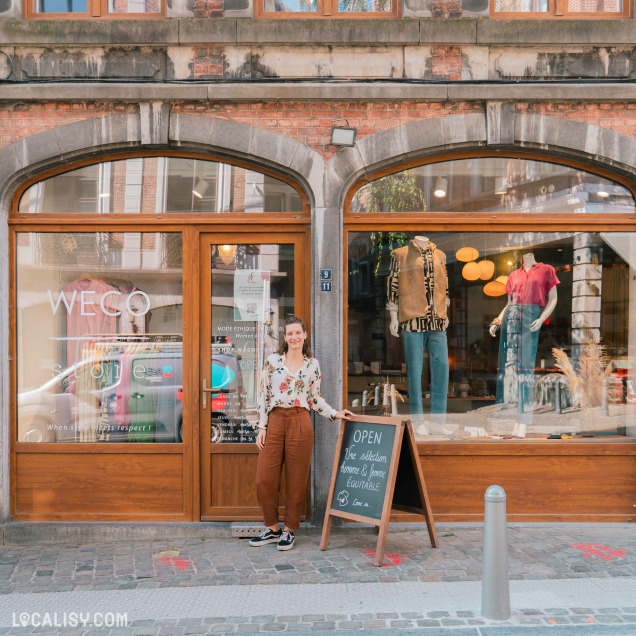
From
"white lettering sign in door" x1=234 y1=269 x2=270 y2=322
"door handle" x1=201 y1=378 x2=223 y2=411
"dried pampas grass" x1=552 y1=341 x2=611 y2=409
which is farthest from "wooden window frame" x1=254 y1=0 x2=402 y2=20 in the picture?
"dried pampas grass" x1=552 y1=341 x2=611 y2=409

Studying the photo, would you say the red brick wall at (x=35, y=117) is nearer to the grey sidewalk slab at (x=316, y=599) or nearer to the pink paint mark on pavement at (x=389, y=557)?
the grey sidewalk slab at (x=316, y=599)

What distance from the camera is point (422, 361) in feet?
23.9

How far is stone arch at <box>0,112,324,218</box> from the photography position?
672cm

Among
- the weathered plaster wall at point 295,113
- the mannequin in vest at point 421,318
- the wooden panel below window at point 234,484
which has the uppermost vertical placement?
the weathered plaster wall at point 295,113

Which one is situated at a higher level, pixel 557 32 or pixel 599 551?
pixel 557 32

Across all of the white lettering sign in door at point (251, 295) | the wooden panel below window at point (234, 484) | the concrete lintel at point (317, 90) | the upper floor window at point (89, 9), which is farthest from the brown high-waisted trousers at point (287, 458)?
the upper floor window at point (89, 9)

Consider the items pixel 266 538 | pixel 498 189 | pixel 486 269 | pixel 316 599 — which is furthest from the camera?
pixel 486 269

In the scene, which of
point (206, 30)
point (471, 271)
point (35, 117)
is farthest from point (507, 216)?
point (35, 117)

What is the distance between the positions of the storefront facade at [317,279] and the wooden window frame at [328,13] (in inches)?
13.2

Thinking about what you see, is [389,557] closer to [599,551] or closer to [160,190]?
[599,551]

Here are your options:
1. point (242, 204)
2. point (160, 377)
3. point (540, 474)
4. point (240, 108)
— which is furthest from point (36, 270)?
point (540, 474)

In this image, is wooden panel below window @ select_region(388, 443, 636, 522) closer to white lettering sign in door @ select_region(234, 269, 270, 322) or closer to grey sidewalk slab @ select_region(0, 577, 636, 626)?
grey sidewalk slab @ select_region(0, 577, 636, 626)

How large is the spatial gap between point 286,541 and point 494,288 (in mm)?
3313

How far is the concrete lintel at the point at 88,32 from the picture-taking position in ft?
21.9
